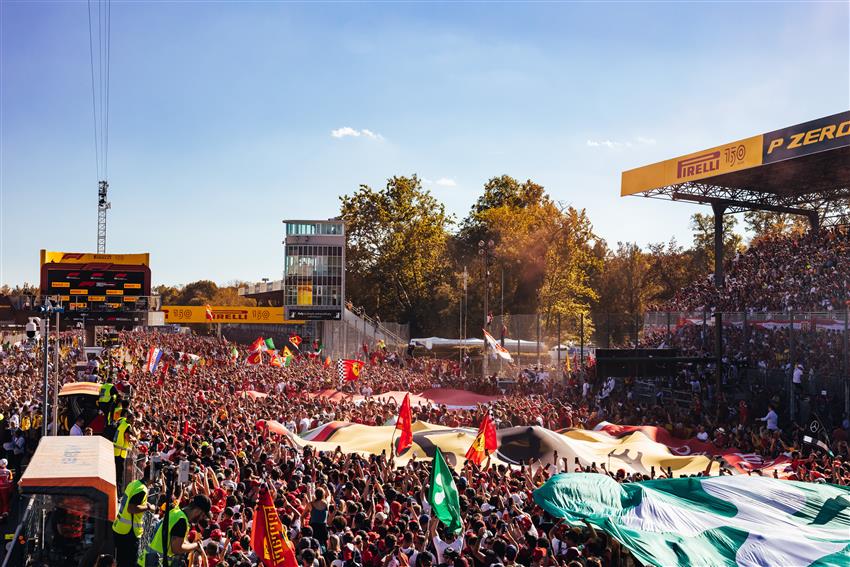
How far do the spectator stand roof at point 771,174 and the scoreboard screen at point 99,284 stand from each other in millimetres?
29851

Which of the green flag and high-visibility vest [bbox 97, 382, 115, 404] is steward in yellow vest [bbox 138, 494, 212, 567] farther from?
high-visibility vest [bbox 97, 382, 115, 404]

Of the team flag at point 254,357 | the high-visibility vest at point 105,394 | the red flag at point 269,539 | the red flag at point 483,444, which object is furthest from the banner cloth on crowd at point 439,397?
the red flag at point 269,539

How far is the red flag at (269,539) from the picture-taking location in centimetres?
861

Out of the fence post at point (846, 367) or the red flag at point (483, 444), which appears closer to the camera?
the red flag at point (483, 444)

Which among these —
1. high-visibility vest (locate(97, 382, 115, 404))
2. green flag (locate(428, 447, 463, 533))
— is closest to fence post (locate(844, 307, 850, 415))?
green flag (locate(428, 447, 463, 533))

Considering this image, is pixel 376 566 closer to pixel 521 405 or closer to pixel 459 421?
pixel 459 421

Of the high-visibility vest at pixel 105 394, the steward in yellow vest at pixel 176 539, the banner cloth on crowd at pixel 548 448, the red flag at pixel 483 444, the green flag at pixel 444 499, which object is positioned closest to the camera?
the steward in yellow vest at pixel 176 539

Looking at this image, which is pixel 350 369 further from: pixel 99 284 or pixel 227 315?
pixel 227 315

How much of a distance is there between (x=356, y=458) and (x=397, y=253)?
205ft

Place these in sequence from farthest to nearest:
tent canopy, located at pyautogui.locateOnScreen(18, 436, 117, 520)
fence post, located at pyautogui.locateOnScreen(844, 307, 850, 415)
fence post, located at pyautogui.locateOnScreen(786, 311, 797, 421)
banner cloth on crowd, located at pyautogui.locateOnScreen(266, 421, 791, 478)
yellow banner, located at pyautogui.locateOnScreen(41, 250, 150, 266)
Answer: yellow banner, located at pyautogui.locateOnScreen(41, 250, 150, 266) → fence post, located at pyautogui.locateOnScreen(786, 311, 797, 421) → fence post, located at pyautogui.locateOnScreen(844, 307, 850, 415) → banner cloth on crowd, located at pyautogui.locateOnScreen(266, 421, 791, 478) → tent canopy, located at pyautogui.locateOnScreen(18, 436, 117, 520)

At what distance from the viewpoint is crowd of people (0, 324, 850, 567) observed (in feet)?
31.9

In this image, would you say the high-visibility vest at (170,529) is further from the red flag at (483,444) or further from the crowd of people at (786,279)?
the crowd of people at (786,279)

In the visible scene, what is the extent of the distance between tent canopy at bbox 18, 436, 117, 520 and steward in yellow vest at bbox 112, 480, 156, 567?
0.94ft

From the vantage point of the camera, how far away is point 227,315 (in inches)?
3002
